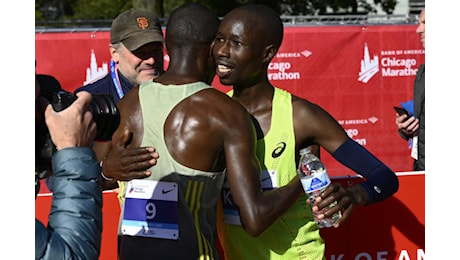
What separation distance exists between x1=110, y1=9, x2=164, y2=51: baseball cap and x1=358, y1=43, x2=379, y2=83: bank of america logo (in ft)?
19.4

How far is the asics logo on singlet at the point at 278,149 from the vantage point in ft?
13.3

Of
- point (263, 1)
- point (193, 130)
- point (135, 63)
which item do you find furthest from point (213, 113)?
point (263, 1)

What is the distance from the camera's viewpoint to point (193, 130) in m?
3.60

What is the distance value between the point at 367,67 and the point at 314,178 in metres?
7.53

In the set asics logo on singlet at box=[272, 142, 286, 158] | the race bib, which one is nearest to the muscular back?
the race bib

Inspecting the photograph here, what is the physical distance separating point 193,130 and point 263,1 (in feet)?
71.2

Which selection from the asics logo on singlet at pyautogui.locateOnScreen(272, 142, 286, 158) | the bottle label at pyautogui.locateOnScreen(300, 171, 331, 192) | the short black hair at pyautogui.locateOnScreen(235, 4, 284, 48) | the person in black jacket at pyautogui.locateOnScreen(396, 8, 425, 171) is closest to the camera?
the bottle label at pyautogui.locateOnScreen(300, 171, 331, 192)

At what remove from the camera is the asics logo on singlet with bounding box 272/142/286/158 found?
13.3ft

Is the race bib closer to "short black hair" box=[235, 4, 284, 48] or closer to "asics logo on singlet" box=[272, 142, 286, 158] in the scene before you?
Result: "asics logo on singlet" box=[272, 142, 286, 158]

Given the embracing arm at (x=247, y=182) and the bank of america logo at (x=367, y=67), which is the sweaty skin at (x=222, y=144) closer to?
the embracing arm at (x=247, y=182)

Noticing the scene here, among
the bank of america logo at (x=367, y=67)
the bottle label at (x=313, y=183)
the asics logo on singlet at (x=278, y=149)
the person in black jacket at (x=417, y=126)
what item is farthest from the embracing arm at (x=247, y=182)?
the bank of america logo at (x=367, y=67)

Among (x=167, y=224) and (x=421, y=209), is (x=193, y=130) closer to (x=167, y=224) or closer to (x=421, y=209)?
(x=167, y=224)

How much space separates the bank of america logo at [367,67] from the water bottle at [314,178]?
7234 mm

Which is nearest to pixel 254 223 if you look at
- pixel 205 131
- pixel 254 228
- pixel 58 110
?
pixel 254 228
